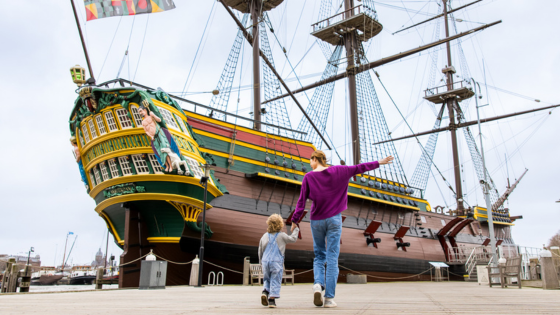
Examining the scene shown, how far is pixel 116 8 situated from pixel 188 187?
5328 millimetres

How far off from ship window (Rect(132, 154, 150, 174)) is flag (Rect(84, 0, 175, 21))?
3.97m

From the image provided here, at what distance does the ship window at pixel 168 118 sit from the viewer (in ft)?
38.3

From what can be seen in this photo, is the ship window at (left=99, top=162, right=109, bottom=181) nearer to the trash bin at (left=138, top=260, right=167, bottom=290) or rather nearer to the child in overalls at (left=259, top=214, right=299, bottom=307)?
the trash bin at (left=138, top=260, right=167, bottom=290)

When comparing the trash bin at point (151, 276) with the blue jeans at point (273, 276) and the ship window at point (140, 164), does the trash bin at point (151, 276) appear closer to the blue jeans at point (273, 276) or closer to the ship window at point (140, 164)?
the ship window at point (140, 164)

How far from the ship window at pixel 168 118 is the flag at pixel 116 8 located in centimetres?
276

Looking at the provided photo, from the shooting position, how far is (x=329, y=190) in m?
4.22

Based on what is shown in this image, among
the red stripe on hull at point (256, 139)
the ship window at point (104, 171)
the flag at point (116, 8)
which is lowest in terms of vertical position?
the ship window at point (104, 171)

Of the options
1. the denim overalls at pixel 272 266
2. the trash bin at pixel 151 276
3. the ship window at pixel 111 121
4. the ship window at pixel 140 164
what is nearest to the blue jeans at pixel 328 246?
the denim overalls at pixel 272 266

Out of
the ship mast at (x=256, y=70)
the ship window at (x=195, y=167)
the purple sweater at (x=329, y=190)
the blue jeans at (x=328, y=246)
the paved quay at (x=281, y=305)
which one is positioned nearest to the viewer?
the paved quay at (x=281, y=305)

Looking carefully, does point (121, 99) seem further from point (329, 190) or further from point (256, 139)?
point (329, 190)

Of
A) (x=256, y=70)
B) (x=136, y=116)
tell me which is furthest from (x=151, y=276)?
(x=256, y=70)

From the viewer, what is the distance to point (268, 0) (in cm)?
2138

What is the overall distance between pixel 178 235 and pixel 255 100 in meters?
8.33

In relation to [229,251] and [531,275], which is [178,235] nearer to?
[229,251]
